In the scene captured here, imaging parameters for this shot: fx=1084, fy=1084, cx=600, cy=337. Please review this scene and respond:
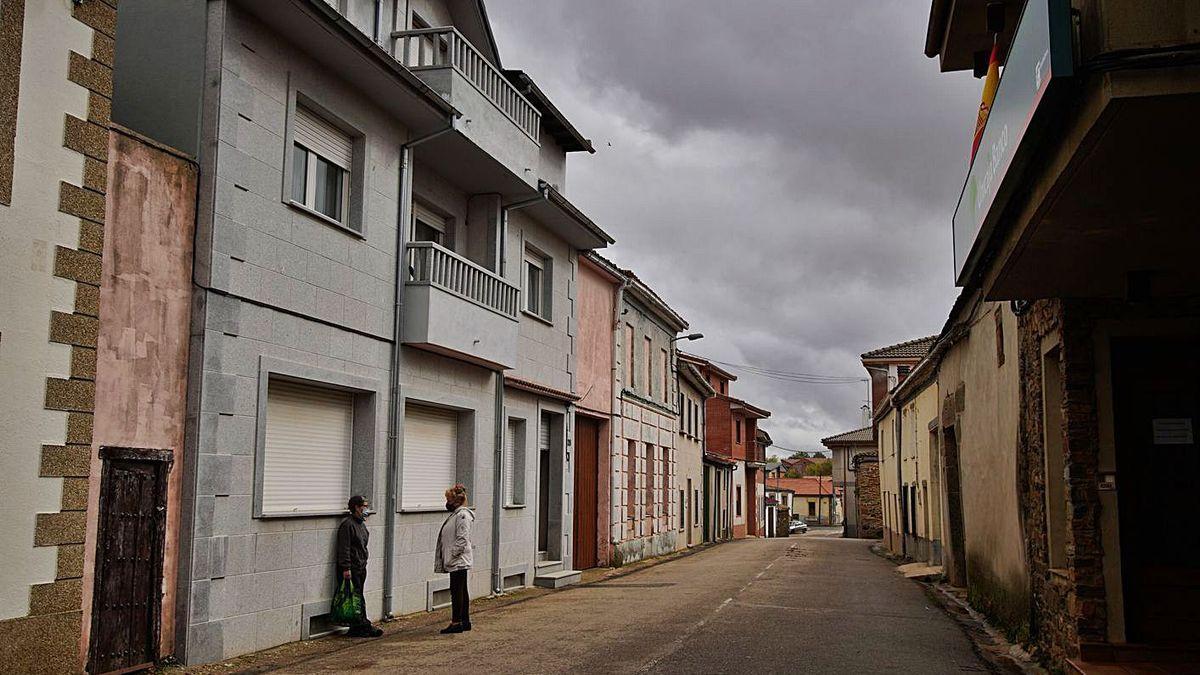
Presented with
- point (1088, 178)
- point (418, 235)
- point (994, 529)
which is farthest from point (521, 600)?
point (1088, 178)

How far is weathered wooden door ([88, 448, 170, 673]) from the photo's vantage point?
364 inches

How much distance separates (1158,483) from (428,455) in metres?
9.90

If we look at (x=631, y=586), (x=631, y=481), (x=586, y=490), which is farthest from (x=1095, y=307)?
(x=631, y=481)

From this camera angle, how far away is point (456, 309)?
1556 cm

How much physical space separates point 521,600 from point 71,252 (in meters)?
10.1

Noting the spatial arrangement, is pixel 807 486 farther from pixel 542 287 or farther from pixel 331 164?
pixel 331 164

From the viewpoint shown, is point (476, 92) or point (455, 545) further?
point (476, 92)

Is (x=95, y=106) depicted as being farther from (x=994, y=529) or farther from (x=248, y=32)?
(x=994, y=529)

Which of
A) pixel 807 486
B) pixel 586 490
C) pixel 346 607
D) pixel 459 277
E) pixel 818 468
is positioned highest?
pixel 459 277

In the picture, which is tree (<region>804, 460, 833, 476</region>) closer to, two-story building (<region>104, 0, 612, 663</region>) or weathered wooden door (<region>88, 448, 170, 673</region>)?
two-story building (<region>104, 0, 612, 663</region>)

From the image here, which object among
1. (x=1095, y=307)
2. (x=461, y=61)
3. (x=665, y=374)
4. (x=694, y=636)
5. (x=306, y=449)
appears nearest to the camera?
(x=1095, y=307)

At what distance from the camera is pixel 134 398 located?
384 inches

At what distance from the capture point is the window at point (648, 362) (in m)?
30.0

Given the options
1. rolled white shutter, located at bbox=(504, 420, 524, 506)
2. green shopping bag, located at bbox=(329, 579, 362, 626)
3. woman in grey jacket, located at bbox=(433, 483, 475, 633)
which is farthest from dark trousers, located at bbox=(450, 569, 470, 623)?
rolled white shutter, located at bbox=(504, 420, 524, 506)
